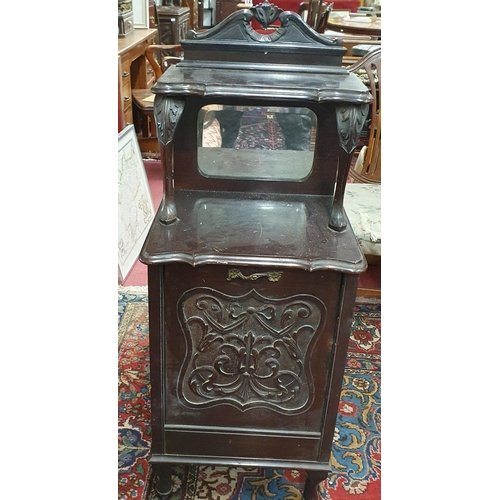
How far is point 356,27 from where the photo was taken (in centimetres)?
448

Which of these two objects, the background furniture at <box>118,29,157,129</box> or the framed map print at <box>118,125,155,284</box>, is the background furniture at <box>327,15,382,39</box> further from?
the framed map print at <box>118,125,155,284</box>

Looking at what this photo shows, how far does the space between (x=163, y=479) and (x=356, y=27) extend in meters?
4.31

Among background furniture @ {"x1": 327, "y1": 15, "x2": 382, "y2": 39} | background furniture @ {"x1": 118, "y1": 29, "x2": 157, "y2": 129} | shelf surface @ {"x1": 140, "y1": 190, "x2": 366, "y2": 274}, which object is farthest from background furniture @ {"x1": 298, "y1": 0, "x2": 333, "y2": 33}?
shelf surface @ {"x1": 140, "y1": 190, "x2": 366, "y2": 274}

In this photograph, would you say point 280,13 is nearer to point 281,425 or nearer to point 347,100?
point 347,100

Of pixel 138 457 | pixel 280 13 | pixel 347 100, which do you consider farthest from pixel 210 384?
pixel 280 13

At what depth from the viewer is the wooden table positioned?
14.4ft

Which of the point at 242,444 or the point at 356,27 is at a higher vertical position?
the point at 356,27

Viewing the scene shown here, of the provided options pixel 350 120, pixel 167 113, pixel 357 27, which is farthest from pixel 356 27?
pixel 167 113

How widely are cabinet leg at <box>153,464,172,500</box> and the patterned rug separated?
3 cm

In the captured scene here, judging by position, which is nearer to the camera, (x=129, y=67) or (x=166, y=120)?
(x=166, y=120)

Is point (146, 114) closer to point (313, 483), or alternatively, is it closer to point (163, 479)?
point (163, 479)

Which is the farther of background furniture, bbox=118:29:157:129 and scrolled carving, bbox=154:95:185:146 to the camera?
background furniture, bbox=118:29:157:129

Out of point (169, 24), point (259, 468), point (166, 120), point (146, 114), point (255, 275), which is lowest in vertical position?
point (259, 468)

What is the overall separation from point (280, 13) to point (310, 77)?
0.17 metres
